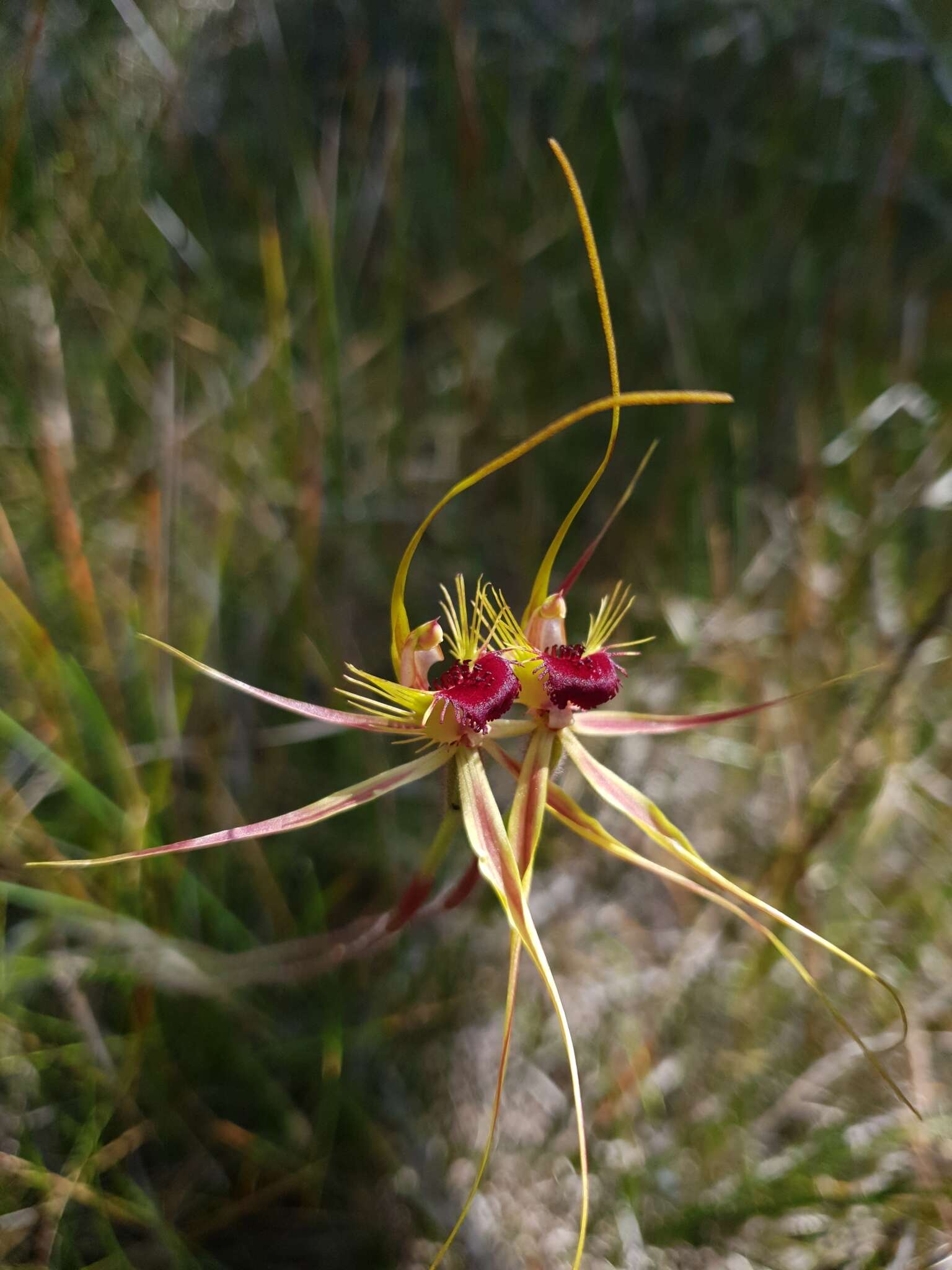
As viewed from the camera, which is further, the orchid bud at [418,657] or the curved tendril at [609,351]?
the orchid bud at [418,657]

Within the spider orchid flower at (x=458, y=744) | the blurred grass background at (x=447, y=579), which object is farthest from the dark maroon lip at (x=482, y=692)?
the blurred grass background at (x=447, y=579)

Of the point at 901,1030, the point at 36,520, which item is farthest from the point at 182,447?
the point at 901,1030

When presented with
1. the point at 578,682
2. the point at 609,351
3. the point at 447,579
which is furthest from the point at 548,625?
the point at 447,579

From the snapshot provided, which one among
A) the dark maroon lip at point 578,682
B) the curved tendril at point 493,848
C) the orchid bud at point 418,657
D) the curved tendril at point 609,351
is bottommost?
the curved tendril at point 493,848

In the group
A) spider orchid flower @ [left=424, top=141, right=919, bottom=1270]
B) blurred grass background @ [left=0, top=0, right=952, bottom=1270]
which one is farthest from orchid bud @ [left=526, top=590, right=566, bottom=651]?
blurred grass background @ [left=0, top=0, right=952, bottom=1270]

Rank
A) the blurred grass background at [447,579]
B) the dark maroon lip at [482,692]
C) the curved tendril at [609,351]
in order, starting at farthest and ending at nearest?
1. the blurred grass background at [447,579]
2. the dark maroon lip at [482,692]
3. the curved tendril at [609,351]

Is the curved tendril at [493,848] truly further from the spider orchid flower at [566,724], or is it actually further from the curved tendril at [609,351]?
the curved tendril at [609,351]

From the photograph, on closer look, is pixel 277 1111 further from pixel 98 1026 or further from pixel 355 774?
pixel 355 774
